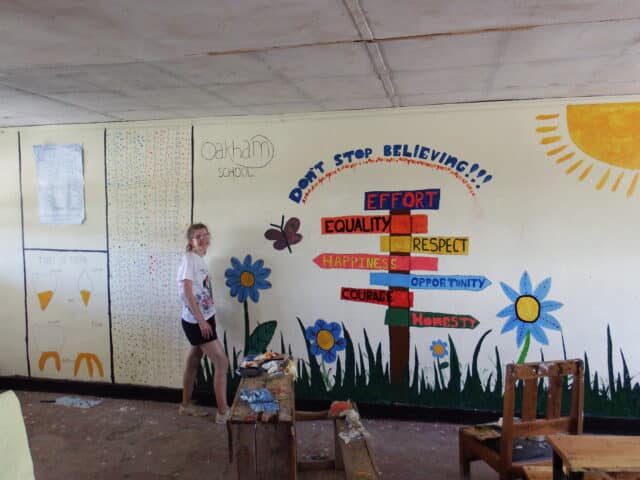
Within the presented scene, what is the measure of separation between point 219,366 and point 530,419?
6.99 ft

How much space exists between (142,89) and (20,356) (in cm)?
288

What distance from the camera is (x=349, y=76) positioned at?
100 inches

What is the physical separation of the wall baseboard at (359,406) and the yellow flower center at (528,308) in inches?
29.1

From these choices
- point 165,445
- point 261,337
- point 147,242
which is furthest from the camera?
point 147,242

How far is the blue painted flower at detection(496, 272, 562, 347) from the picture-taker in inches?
129

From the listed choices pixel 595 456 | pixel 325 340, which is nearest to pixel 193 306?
pixel 325 340

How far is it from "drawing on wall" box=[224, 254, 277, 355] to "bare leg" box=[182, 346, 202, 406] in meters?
0.39

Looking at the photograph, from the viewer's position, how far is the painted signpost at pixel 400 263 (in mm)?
3391

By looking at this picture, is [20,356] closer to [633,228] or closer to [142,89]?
[142,89]

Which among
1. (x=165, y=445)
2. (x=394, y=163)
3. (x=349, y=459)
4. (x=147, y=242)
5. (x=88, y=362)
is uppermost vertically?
(x=394, y=163)

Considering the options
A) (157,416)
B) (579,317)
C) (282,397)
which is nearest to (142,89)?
(282,397)

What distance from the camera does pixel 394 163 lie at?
11.2 ft

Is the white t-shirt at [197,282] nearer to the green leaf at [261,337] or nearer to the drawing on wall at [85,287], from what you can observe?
the green leaf at [261,337]

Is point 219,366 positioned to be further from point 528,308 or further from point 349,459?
point 528,308
